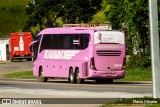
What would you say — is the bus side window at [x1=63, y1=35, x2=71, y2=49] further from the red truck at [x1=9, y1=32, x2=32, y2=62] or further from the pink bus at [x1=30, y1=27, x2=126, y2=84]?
the red truck at [x1=9, y1=32, x2=32, y2=62]

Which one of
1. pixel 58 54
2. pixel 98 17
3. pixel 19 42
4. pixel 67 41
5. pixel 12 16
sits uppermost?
pixel 12 16

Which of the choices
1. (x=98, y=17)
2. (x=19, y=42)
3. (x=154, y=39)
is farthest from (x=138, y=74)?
(x=98, y=17)

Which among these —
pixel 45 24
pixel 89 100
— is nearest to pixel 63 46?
pixel 89 100

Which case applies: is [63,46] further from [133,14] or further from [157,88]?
[157,88]

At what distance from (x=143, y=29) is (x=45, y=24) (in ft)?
161

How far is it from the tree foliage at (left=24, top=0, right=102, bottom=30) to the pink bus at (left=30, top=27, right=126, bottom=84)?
5184 centimetres

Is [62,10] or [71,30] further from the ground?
[62,10]

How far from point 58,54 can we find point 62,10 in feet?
Result: 183

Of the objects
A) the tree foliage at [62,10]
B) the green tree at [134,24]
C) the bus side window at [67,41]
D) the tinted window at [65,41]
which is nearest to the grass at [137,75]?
the green tree at [134,24]

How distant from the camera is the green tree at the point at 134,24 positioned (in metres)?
49.0

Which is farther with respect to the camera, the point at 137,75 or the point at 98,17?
the point at 98,17

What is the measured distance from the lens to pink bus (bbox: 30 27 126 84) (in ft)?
117

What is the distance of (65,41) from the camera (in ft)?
123

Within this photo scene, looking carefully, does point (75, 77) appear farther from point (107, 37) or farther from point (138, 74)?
point (138, 74)
